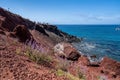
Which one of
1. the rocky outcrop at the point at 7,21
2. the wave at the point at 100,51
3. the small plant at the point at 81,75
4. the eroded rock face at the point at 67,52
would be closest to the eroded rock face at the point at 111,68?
the eroded rock face at the point at 67,52

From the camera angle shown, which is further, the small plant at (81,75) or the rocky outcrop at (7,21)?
Answer: the rocky outcrop at (7,21)

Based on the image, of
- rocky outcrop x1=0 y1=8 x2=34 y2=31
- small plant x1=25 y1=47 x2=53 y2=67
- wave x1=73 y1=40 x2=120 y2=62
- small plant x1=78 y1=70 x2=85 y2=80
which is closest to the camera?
small plant x1=78 y1=70 x2=85 y2=80

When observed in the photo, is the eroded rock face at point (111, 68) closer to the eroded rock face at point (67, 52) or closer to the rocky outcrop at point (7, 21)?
the eroded rock face at point (67, 52)

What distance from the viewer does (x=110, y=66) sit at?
714 inches

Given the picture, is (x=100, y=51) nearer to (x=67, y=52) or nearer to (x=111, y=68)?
(x=67, y=52)

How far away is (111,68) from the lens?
18.1 meters

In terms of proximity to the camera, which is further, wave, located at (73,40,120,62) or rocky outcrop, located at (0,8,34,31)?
wave, located at (73,40,120,62)

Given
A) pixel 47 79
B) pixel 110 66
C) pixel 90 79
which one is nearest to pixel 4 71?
pixel 47 79

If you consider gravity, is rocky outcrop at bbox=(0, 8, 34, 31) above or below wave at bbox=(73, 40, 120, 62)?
above

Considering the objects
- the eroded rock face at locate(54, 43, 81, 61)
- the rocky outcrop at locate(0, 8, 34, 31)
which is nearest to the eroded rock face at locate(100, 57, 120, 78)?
the eroded rock face at locate(54, 43, 81, 61)

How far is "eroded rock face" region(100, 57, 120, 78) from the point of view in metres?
17.2

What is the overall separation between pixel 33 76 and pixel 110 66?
1088cm

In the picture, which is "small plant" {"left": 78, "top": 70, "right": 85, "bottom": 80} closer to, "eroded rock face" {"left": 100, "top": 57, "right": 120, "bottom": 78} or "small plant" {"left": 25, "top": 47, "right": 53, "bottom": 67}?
"small plant" {"left": 25, "top": 47, "right": 53, "bottom": 67}

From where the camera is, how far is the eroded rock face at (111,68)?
677 inches
